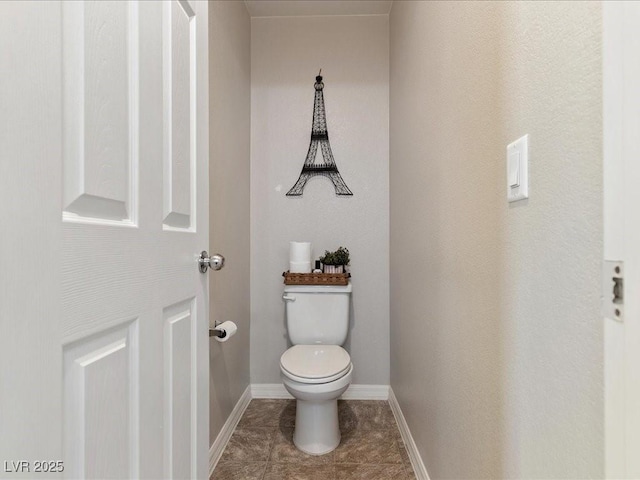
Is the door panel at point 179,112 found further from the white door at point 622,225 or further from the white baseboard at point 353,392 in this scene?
the white baseboard at point 353,392

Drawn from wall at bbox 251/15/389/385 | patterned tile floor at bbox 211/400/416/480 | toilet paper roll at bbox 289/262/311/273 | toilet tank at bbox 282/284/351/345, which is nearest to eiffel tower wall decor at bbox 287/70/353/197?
wall at bbox 251/15/389/385

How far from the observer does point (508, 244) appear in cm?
75

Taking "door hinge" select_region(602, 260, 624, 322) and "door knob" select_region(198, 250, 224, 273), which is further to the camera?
"door knob" select_region(198, 250, 224, 273)

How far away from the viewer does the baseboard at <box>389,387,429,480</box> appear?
55.1 inches

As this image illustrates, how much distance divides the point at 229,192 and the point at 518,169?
1.46 meters

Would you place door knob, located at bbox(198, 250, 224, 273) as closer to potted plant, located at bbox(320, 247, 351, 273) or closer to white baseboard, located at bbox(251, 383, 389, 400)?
potted plant, located at bbox(320, 247, 351, 273)

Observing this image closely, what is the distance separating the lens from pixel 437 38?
47.8 inches

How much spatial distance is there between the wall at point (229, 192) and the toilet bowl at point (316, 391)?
369mm

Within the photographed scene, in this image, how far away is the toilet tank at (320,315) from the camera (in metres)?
2.05

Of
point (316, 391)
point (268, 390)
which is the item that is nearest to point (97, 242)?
point (316, 391)

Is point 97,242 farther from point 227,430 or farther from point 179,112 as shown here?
point 227,430

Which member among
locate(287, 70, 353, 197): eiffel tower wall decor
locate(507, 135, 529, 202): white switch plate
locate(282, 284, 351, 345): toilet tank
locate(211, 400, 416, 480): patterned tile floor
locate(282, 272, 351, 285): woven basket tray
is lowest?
locate(211, 400, 416, 480): patterned tile floor

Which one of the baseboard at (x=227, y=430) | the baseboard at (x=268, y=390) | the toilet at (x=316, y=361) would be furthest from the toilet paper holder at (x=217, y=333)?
the baseboard at (x=268, y=390)

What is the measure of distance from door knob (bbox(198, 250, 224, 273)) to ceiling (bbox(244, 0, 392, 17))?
188 centimetres
